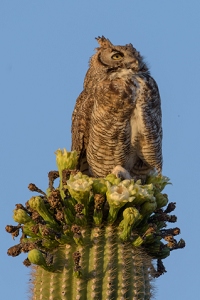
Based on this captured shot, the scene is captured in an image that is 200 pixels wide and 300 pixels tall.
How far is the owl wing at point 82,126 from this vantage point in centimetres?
585

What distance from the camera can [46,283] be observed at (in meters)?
3.69

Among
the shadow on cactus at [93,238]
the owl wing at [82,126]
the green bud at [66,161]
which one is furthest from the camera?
the owl wing at [82,126]

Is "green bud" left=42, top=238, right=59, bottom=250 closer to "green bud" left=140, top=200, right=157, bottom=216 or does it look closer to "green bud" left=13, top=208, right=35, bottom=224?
"green bud" left=13, top=208, right=35, bottom=224

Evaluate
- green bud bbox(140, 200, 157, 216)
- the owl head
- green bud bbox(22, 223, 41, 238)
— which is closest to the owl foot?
the owl head

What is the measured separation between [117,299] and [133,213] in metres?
0.55

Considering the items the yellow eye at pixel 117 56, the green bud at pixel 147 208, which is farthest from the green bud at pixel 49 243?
the yellow eye at pixel 117 56

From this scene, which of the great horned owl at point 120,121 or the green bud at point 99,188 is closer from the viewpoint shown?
the green bud at point 99,188

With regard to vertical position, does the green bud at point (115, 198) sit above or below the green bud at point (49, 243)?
above

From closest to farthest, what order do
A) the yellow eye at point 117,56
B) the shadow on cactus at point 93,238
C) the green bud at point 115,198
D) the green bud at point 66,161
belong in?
the shadow on cactus at point 93,238, the green bud at point 115,198, the green bud at point 66,161, the yellow eye at point 117,56

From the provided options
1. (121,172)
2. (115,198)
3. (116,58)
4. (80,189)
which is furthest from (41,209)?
(116,58)

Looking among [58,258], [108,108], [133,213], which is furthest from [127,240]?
[108,108]

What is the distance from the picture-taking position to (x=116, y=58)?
20.1ft

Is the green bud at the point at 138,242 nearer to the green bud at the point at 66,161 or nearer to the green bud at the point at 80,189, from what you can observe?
the green bud at the point at 80,189

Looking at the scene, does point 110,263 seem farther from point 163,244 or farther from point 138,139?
point 138,139
